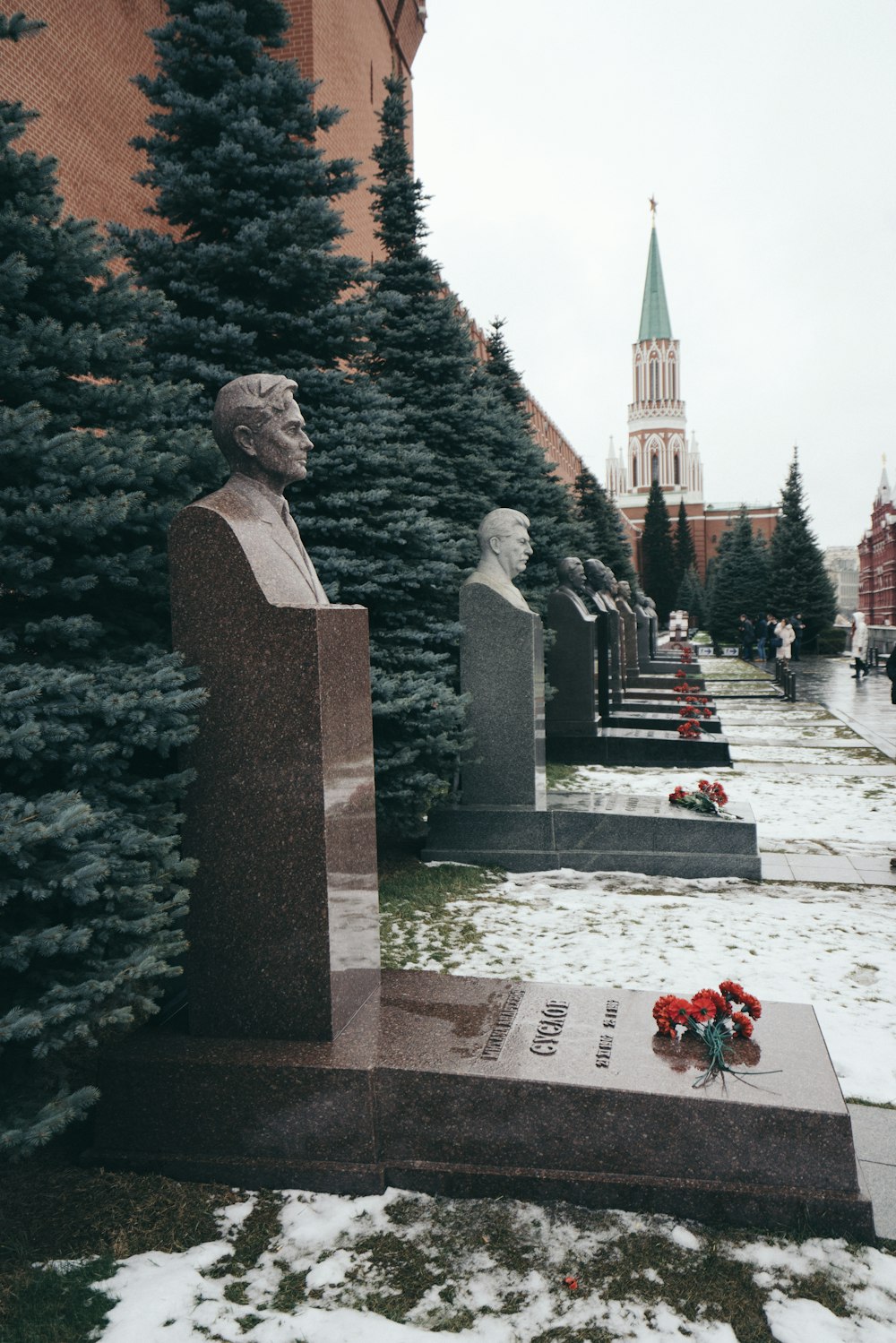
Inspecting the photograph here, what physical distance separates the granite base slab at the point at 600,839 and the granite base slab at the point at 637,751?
14.8 ft

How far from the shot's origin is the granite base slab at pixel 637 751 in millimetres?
12867

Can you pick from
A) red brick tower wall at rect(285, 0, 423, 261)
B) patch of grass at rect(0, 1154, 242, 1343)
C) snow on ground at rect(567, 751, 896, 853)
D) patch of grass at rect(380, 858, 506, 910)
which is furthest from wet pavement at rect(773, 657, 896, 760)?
red brick tower wall at rect(285, 0, 423, 261)

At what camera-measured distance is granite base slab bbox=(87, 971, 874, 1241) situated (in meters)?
3.34

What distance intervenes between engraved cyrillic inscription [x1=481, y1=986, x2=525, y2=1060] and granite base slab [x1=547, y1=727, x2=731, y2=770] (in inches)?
341

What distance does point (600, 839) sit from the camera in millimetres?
8016

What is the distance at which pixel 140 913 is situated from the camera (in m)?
3.40

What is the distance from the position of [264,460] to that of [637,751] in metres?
9.41

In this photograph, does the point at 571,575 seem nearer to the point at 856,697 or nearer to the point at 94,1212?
the point at 856,697

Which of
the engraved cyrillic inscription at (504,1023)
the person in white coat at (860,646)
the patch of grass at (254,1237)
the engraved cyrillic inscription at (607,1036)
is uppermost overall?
the person in white coat at (860,646)

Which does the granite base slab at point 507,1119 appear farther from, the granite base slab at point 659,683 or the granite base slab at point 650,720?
the granite base slab at point 659,683

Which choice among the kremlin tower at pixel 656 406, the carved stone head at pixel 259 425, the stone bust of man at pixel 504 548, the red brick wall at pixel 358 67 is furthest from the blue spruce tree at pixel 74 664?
the kremlin tower at pixel 656 406

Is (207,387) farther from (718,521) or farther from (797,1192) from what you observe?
(718,521)

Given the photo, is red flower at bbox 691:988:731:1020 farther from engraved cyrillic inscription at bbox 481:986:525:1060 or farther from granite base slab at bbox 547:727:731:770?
granite base slab at bbox 547:727:731:770

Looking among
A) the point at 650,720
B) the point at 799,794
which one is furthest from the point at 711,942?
the point at 650,720
